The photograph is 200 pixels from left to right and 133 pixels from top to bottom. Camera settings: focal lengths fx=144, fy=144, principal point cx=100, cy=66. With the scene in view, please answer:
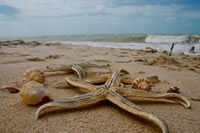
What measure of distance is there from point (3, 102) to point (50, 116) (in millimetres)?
644

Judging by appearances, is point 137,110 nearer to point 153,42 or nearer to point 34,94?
point 34,94

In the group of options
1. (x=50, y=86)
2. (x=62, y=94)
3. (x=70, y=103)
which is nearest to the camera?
(x=70, y=103)

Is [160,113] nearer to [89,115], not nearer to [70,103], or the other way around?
[89,115]

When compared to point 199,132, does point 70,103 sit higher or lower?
higher

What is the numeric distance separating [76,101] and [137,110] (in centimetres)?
56

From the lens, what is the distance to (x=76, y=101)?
1.36 metres

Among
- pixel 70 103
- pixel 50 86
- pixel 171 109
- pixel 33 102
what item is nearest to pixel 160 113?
pixel 171 109

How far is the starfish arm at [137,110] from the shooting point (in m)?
1.07

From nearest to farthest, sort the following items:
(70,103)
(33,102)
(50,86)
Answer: (70,103) → (33,102) → (50,86)

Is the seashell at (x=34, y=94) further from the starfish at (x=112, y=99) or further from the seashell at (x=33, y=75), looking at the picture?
the seashell at (x=33, y=75)

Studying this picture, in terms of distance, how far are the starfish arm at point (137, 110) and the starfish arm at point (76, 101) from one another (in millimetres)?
106

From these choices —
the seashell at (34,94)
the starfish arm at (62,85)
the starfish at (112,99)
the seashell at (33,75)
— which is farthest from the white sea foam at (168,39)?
the seashell at (34,94)

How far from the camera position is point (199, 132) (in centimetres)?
122

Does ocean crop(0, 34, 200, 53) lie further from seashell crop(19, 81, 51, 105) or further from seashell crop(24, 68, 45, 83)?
seashell crop(19, 81, 51, 105)
